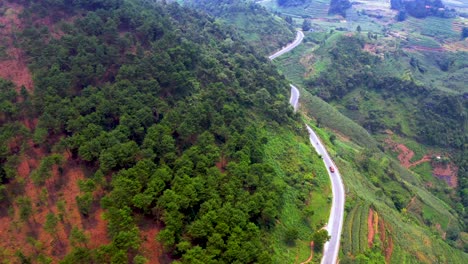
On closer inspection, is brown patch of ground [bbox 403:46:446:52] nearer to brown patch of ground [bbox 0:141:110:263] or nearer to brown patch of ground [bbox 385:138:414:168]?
brown patch of ground [bbox 385:138:414:168]

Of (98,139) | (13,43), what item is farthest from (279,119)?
(13,43)

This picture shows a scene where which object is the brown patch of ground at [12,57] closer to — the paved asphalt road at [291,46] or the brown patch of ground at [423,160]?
the paved asphalt road at [291,46]

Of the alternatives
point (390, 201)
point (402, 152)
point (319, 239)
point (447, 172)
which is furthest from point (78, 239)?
point (447, 172)

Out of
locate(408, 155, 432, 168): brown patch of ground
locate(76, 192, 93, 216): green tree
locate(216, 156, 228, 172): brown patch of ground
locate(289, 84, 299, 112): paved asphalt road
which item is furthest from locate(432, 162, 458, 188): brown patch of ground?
locate(76, 192, 93, 216): green tree

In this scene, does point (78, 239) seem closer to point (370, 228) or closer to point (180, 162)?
point (180, 162)

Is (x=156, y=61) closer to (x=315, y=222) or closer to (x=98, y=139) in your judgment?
(x=98, y=139)
